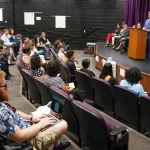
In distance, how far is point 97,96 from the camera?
370cm

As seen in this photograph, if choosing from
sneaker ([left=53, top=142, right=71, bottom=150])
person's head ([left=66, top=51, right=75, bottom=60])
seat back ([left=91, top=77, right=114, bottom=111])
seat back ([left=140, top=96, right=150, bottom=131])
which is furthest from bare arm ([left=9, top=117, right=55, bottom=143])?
person's head ([left=66, top=51, right=75, bottom=60])

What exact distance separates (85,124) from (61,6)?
9109mm

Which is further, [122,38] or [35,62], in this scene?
[122,38]

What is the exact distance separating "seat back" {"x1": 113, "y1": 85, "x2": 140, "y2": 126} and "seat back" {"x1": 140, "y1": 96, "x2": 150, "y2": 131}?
0.09m

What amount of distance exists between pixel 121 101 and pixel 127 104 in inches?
4.3

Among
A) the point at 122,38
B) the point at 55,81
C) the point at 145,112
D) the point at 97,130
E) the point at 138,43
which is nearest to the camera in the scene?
the point at 97,130

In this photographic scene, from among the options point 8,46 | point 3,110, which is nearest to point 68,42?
point 8,46

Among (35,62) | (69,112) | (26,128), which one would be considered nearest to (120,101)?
(69,112)

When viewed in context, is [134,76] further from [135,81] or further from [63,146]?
[63,146]

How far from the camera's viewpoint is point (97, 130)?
217cm

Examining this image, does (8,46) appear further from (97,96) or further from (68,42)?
(97,96)

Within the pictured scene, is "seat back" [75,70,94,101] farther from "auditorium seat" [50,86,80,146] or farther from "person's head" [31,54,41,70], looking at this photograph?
"auditorium seat" [50,86,80,146]

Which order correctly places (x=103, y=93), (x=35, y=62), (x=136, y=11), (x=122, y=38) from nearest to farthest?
(x=103, y=93) → (x=35, y=62) → (x=122, y=38) → (x=136, y=11)

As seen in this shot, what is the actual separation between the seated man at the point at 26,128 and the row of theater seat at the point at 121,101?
1173 mm
